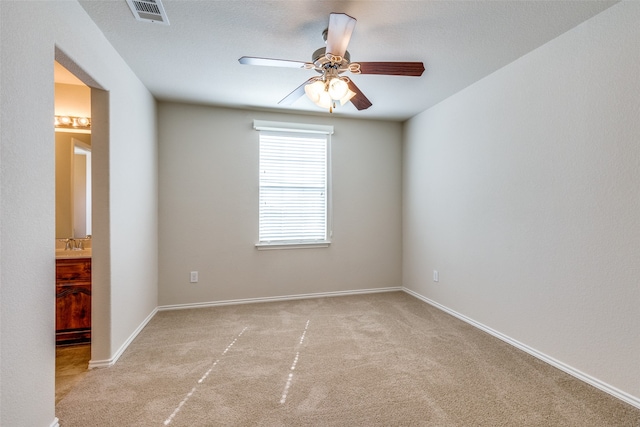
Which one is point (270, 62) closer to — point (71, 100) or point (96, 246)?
point (96, 246)

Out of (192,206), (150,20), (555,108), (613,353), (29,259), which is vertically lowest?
(613,353)

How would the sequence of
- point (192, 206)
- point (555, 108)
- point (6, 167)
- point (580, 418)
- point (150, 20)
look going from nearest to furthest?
1. point (6, 167)
2. point (580, 418)
3. point (150, 20)
4. point (555, 108)
5. point (192, 206)

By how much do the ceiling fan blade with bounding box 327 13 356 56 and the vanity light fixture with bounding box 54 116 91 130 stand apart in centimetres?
275

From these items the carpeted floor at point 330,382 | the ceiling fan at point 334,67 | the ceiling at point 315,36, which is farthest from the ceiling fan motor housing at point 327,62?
the carpeted floor at point 330,382

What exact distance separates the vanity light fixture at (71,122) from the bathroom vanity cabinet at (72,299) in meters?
1.39

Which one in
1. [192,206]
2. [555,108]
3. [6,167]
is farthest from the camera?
[192,206]

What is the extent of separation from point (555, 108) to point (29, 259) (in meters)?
3.42

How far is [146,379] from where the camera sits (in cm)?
210

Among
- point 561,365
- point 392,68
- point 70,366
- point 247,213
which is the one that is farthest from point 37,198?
point 561,365

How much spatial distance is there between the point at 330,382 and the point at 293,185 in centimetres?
250

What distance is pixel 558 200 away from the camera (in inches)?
88.1

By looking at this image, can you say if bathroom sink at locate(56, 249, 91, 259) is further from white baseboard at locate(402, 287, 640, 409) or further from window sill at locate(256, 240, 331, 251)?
white baseboard at locate(402, 287, 640, 409)

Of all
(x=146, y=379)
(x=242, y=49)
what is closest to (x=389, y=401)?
(x=146, y=379)

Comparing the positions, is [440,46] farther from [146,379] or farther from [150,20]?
[146,379]
